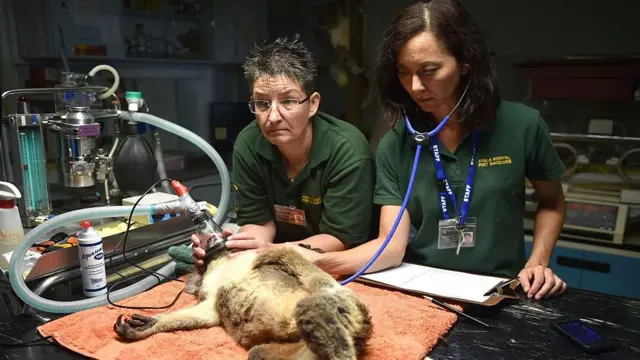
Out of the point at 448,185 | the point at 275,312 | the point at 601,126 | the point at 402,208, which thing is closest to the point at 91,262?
the point at 275,312

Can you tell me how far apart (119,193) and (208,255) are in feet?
2.30

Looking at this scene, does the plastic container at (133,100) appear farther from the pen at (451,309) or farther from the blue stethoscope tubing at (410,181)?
the pen at (451,309)

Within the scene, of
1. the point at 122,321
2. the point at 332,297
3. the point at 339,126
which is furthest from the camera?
the point at 339,126

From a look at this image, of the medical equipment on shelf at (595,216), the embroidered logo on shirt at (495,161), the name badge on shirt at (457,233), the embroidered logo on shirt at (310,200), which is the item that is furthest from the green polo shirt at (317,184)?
the medical equipment on shelf at (595,216)

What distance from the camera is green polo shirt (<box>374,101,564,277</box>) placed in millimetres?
1474

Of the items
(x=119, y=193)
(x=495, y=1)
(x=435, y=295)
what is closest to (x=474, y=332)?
(x=435, y=295)

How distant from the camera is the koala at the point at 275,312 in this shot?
2.89 ft

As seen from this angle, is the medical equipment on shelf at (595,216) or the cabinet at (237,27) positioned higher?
the cabinet at (237,27)

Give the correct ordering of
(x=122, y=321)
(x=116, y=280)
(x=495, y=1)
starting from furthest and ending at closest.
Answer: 1. (x=495, y=1)
2. (x=116, y=280)
3. (x=122, y=321)

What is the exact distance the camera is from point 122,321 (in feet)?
3.73

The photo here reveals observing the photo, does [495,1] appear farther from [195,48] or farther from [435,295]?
[435,295]

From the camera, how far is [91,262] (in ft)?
4.34

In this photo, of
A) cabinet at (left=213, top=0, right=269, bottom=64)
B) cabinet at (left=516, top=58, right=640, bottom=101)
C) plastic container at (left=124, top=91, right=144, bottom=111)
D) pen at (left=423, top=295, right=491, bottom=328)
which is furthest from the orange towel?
cabinet at (left=213, top=0, right=269, bottom=64)

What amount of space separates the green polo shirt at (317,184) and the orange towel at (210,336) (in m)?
0.35
